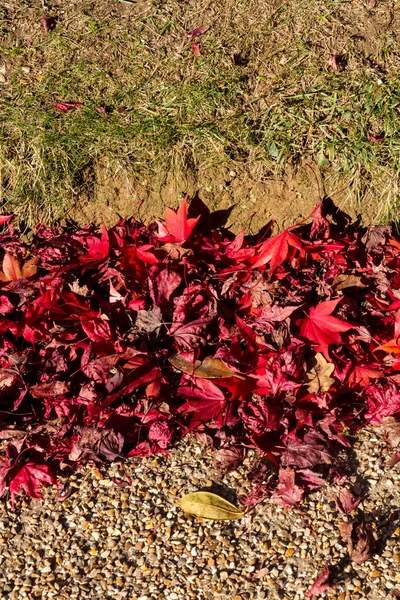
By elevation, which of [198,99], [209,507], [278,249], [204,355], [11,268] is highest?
[198,99]

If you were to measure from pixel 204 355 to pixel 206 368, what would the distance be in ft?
0.39

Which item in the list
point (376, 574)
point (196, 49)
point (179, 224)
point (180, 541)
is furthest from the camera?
point (196, 49)

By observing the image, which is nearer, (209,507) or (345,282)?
(209,507)

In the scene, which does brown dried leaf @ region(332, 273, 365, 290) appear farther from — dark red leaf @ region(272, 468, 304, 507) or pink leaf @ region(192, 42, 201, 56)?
pink leaf @ region(192, 42, 201, 56)

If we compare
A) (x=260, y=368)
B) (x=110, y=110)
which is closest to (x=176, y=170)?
(x=110, y=110)

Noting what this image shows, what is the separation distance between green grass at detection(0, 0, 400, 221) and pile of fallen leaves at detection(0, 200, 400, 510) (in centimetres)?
44

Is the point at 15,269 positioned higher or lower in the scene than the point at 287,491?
higher

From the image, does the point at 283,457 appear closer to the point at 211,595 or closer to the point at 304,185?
the point at 211,595

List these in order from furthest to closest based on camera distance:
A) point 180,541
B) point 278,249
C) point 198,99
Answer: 1. point 198,99
2. point 278,249
3. point 180,541

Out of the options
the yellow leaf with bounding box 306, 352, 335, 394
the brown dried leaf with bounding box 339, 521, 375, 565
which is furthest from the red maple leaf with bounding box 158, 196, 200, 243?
the brown dried leaf with bounding box 339, 521, 375, 565

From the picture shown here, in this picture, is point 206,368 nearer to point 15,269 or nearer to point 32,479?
point 32,479

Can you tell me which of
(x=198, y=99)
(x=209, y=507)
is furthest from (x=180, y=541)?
(x=198, y=99)

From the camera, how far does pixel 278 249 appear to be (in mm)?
3121

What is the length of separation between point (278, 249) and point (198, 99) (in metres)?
0.98
